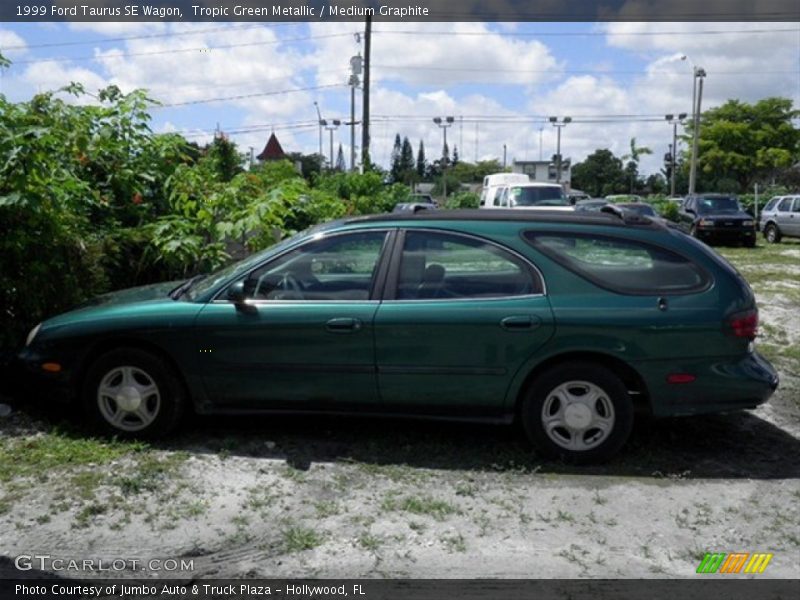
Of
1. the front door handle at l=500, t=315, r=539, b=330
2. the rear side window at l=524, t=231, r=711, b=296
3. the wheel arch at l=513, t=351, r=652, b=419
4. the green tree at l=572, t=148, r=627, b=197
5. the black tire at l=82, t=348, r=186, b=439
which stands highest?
the green tree at l=572, t=148, r=627, b=197

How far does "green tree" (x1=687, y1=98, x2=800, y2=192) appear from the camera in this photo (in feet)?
200

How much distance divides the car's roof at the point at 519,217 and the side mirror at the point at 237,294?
Answer: 840mm

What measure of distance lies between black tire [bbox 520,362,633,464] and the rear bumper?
197 mm

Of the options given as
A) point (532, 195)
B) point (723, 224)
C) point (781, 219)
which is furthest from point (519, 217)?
point (781, 219)

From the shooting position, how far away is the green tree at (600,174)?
94.7m

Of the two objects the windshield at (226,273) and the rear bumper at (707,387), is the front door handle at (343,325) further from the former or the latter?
the rear bumper at (707,387)

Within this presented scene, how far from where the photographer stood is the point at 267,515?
4.23m

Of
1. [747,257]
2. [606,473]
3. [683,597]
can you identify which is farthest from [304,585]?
[747,257]

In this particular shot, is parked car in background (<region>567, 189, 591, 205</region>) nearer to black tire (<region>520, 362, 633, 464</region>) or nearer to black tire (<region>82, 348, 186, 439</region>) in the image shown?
black tire (<region>520, 362, 633, 464</region>)

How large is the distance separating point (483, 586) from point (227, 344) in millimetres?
2313

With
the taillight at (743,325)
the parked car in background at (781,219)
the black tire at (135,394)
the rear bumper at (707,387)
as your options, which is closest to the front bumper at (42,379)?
the black tire at (135,394)

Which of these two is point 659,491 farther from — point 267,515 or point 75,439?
point 75,439

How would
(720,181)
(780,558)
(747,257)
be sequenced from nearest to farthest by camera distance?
(780,558)
(747,257)
(720,181)

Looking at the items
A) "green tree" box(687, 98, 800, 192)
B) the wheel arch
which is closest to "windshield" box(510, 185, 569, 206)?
the wheel arch
